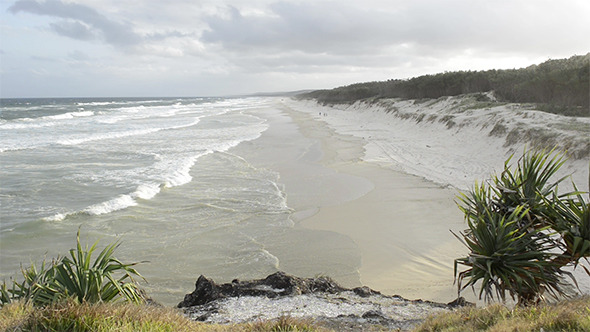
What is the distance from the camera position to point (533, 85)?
73.0 feet

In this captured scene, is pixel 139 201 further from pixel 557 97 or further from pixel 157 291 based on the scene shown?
pixel 557 97

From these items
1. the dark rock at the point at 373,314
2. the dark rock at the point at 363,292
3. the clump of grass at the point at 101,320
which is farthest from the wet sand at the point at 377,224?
the clump of grass at the point at 101,320

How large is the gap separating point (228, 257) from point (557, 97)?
20.7 metres

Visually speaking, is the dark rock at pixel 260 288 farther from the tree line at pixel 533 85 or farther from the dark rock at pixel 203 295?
the tree line at pixel 533 85

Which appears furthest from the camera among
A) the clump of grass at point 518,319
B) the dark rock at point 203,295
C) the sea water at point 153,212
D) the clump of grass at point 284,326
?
the sea water at point 153,212

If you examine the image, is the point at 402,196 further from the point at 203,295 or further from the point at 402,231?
the point at 203,295

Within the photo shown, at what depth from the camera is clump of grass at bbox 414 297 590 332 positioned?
Result: 323 centimetres

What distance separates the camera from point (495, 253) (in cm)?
410

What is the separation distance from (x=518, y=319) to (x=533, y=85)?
22.8 metres

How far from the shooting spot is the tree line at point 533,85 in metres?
18.2

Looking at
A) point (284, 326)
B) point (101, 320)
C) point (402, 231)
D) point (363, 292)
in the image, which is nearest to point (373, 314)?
point (363, 292)

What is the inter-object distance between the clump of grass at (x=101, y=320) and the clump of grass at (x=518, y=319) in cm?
129

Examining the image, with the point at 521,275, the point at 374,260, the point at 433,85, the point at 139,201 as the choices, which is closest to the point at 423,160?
the point at 374,260

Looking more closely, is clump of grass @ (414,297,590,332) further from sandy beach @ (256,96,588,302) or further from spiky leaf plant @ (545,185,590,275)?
sandy beach @ (256,96,588,302)
